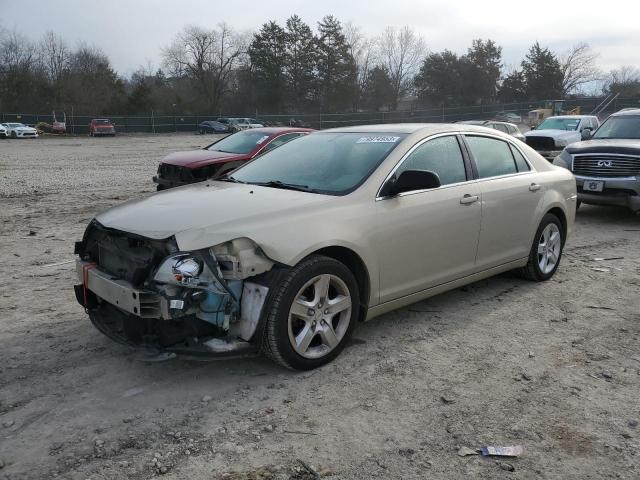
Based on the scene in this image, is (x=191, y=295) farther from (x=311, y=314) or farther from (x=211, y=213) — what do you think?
(x=311, y=314)

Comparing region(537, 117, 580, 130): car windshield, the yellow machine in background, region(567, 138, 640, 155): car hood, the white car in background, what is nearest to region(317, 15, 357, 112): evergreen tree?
the yellow machine in background

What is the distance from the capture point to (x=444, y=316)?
4914mm

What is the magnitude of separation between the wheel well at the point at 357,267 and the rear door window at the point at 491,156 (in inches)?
65.7

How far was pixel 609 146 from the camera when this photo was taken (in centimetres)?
927

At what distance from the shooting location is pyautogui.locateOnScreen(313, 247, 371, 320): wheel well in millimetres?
3942

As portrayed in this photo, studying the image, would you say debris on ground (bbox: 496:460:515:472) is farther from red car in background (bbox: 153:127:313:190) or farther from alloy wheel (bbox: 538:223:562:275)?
red car in background (bbox: 153:127:313:190)

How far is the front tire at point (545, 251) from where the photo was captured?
568 cm

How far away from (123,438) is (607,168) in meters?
8.64

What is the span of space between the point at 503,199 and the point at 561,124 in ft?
50.9

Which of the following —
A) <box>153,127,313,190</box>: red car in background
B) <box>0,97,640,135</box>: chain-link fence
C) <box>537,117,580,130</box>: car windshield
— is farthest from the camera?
<box>0,97,640,135</box>: chain-link fence

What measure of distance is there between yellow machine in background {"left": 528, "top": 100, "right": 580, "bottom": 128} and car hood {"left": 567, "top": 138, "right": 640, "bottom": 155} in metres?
33.5

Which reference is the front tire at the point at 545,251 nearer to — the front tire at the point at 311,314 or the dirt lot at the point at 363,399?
the dirt lot at the point at 363,399

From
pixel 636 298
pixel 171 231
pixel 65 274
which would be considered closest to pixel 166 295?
pixel 171 231

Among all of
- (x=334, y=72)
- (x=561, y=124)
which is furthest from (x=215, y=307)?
(x=334, y=72)
